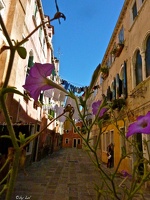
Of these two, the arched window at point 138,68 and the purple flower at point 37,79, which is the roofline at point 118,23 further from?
the purple flower at point 37,79

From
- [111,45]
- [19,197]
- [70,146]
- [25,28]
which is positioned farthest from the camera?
[70,146]

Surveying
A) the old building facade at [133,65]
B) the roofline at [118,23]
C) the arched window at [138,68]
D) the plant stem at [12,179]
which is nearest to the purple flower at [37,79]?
the plant stem at [12,179]

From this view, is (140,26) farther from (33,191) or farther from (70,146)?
(70,146)

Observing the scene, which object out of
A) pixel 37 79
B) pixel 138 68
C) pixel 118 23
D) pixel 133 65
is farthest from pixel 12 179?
pixel 118 23

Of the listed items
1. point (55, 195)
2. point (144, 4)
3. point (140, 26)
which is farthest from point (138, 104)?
point (55, 195)

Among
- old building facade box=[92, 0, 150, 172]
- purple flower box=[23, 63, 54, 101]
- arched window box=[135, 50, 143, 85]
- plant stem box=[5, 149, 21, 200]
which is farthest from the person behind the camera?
arched window box=[135, 50, 143, 85]

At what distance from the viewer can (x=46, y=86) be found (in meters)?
0.77

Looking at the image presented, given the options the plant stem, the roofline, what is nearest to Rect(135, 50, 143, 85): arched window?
the roofline

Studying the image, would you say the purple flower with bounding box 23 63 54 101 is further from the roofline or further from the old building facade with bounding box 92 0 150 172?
the roofline

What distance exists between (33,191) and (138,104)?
5922mm

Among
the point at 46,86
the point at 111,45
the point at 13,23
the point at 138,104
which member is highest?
the point at 111,45

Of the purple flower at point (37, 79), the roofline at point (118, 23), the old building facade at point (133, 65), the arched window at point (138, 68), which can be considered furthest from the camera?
the roofline at point (118, 23)

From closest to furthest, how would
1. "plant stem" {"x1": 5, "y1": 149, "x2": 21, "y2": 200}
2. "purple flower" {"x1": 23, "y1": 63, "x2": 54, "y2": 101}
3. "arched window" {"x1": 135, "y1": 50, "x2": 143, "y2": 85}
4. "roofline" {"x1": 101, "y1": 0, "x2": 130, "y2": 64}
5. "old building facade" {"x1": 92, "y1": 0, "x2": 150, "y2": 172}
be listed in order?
"plant stem" {"x1": 5, "y1": 149, "x2": 21, "y2": 200} → "purple flower" {"x1": 23, "y1": 63, "x2": 54, "y2": 101} → "old building facade" {"x1": 92, "y1": 0, "x2": 150, "y2": 172} → "arched window" {"x1": 135, "y1": 50, "x2": 143, "y2": 85} → "roofline" {"x1": 101, "y1": 0, "x2": 130, "y2": 64}

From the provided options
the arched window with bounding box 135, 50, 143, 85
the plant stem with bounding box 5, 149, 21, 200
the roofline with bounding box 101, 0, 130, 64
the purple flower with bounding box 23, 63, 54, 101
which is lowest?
the plant stem with bounding box 5, 149, 21, 200
